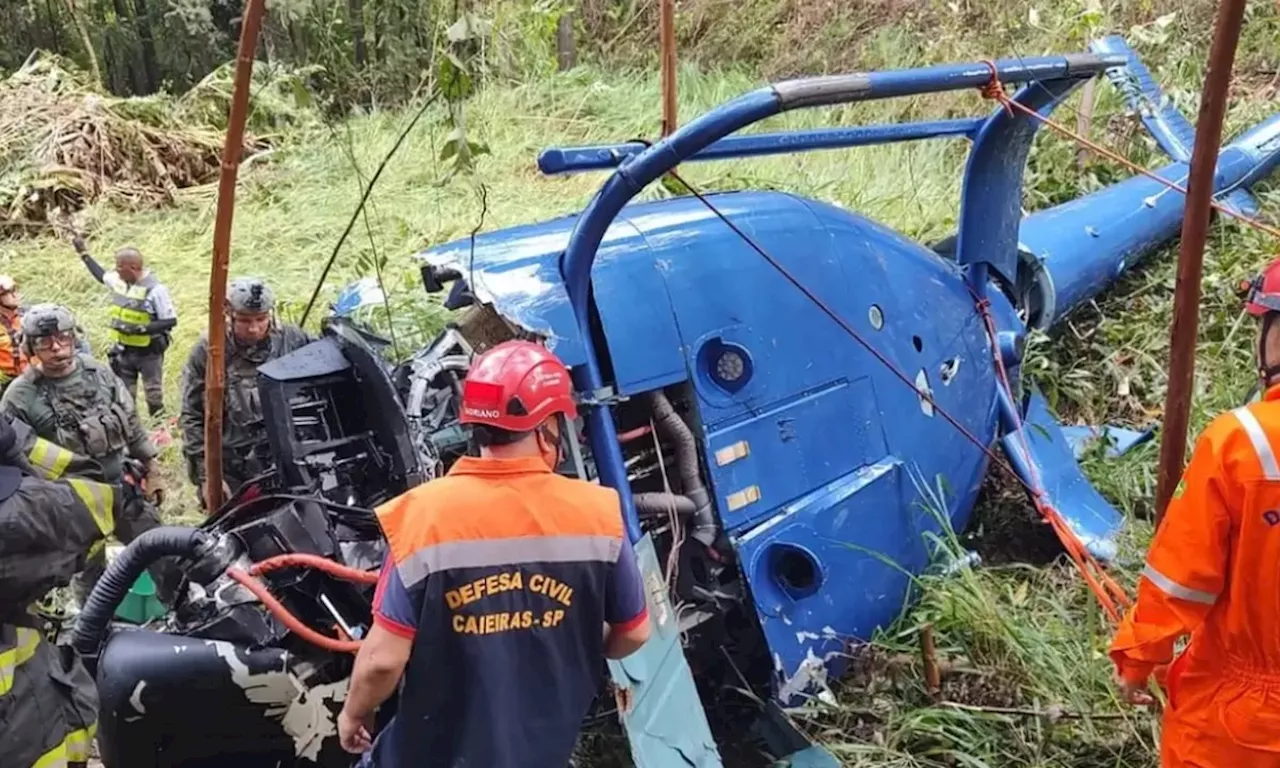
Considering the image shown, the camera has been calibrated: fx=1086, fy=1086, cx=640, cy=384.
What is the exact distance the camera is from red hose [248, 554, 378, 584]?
2.79 metres

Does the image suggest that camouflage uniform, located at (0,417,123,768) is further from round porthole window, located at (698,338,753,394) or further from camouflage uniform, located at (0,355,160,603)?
camouflage uniform, located at (0,355,160,603)

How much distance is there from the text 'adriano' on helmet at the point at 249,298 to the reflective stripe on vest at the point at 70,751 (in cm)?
222

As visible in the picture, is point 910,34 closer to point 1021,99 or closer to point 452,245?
point 1021,99

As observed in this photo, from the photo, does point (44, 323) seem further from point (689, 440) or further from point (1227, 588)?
point (1227, 588)

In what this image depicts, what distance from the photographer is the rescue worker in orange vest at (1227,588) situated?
2111 millimetres

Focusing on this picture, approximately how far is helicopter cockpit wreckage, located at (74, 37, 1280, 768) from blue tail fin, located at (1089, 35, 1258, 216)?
2191 mm

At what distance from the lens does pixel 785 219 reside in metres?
3.80

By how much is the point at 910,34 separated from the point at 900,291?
7.13 m

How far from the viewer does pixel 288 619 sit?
267 centimetres

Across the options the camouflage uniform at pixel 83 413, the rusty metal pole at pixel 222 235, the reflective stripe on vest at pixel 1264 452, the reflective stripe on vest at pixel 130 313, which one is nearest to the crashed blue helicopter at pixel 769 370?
the rusty metal pole at pixel 222 235

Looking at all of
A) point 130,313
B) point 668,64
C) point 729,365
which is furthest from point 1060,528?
point 130,313

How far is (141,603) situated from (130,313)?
410cm

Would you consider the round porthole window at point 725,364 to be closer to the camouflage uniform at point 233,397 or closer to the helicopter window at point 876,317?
the helicopter window at point 876,317

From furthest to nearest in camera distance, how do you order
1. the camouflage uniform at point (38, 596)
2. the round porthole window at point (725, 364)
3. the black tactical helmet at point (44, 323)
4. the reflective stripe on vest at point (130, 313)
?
the reflective stripe on vest at point (130, 313), the black tactical helmet at point (44, 323), the round porthole window at point (725, 364), the camouflage uniform at point (38, 596)
